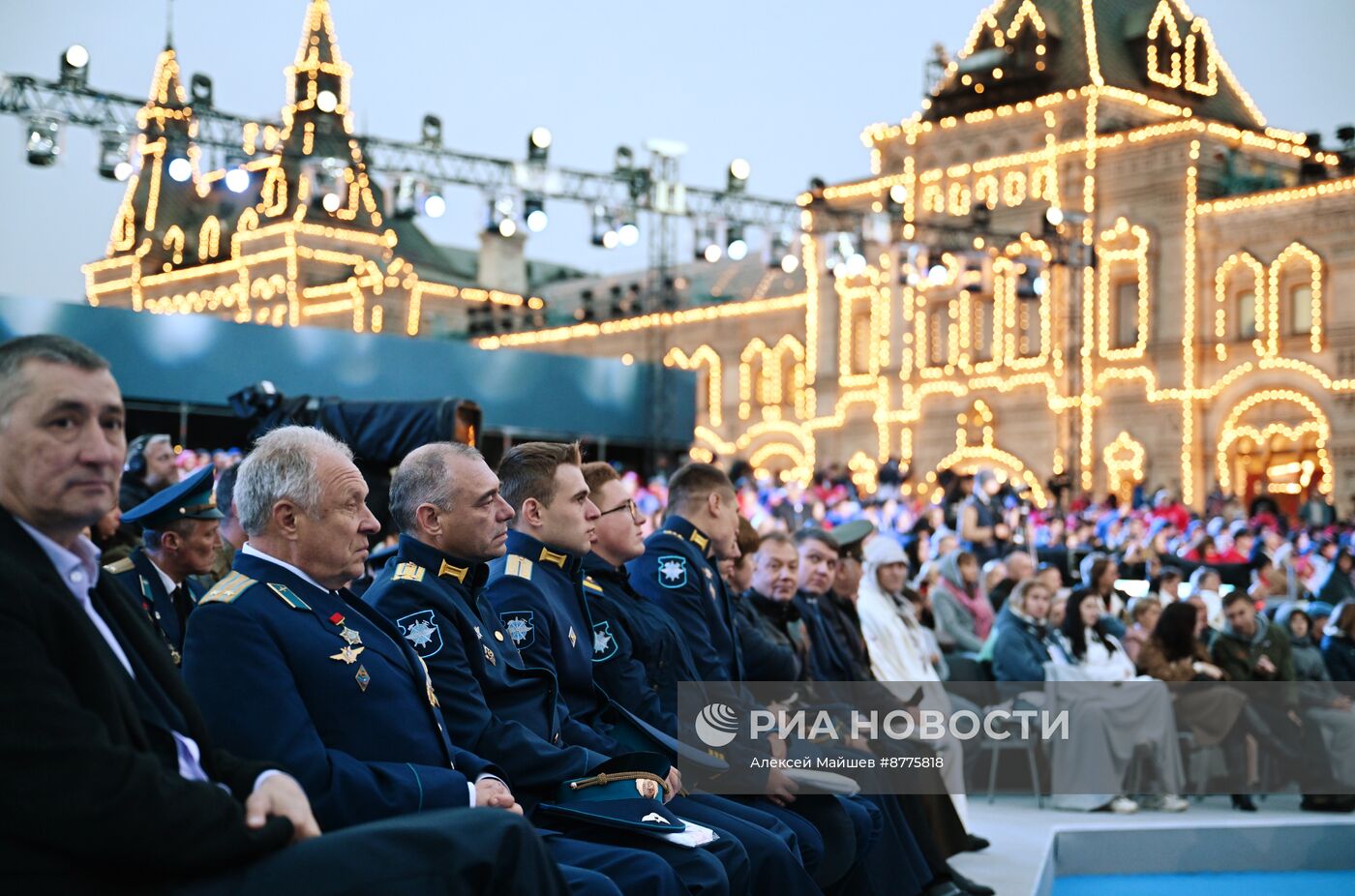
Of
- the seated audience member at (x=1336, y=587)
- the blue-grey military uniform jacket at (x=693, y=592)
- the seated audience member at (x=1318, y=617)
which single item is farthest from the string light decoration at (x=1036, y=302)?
the blue-grey military uniform jacket at (x=693, y=592)

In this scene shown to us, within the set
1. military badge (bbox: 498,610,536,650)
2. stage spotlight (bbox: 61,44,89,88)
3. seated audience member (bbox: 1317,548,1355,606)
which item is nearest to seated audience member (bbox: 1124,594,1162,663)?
seated audience member (bbox: 1317,548,1355,606)

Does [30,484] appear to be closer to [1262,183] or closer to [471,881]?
[471,881]

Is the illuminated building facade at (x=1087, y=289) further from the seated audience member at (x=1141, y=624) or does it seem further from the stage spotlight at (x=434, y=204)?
the seated audience member at (x=1141, y=624)

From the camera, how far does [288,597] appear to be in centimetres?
348

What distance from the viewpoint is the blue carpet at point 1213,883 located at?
754cm

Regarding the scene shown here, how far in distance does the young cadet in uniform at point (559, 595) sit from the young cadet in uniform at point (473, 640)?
0.64 feet

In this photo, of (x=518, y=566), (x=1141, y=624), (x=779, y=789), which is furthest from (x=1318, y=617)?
(x=518, y=566)

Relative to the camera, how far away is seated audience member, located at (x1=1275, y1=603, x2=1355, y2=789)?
10555 millimetres

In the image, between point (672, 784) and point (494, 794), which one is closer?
point (494, 794)

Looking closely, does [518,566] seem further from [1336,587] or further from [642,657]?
[1336,587]

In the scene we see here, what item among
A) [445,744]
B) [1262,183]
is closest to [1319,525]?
[1262,183]

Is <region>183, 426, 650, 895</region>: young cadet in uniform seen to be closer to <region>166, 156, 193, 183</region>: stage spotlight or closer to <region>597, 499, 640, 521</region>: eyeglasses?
<region>597, 499, 640, 521</region>: eyeglasses

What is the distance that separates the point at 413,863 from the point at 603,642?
2.31 metres

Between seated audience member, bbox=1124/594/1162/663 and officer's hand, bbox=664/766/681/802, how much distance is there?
6.89 metres
